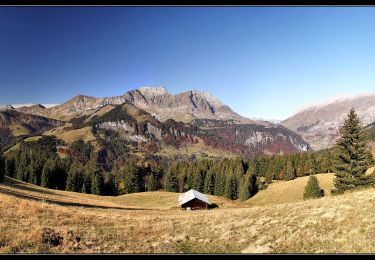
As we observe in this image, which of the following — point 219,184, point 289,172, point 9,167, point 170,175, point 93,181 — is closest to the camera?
point 9,167

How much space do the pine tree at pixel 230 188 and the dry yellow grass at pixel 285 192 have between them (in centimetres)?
997

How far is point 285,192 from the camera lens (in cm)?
11975

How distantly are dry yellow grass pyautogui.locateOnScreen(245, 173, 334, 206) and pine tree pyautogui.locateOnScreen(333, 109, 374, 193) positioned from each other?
40410 mm

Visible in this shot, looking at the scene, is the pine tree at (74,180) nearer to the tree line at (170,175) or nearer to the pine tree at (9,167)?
the tree line at (170,175)

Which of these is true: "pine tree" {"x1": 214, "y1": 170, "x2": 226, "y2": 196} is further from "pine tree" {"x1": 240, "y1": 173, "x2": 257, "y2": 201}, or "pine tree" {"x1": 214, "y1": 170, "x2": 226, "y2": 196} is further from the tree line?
"pine tree" {"x1": 240, "y1": 173, "x2": 257, "y2": 201}

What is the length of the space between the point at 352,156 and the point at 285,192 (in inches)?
2132

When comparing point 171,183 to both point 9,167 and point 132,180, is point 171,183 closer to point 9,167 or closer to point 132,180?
point 132,180

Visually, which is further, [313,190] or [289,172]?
[289,172]

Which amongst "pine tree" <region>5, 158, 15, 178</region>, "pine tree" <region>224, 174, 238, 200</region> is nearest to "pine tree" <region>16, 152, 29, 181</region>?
"pine tree" <region>5, 158, 15, 178</region>

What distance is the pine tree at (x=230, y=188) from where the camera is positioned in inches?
5271

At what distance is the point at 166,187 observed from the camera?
145625 mm

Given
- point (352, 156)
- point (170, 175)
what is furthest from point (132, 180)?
point (352, 156)
